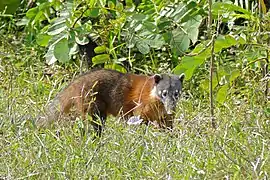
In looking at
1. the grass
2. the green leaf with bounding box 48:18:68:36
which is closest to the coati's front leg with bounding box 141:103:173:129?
the grass

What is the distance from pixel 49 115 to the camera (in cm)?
580

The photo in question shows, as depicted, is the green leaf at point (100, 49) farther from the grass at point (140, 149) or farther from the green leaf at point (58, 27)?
the grass at point (140, 149)

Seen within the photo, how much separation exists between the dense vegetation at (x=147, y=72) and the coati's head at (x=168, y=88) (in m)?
0.11

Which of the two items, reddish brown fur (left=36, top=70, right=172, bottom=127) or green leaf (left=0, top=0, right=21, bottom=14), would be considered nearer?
green leaf (left=0, top=0, right=21, bottom=14)

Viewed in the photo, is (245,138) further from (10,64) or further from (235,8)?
(10,64)

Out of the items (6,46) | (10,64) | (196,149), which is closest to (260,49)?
(196,149)

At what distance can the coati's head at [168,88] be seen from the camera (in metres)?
6.49

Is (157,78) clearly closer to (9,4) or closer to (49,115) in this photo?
(49,115)

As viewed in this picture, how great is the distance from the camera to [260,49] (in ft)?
18.9

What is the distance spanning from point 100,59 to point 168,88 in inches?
34.1

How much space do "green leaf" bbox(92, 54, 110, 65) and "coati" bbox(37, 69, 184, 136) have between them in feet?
1.35

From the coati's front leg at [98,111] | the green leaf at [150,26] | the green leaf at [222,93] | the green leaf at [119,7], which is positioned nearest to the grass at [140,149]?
the green leaf at [222,93]

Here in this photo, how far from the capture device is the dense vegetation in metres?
4.37

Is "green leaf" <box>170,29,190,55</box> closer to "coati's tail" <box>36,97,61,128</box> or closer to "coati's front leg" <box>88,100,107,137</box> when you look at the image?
"coati's front leg" <box>88,100,107,137</box>
